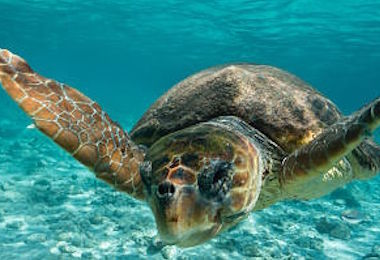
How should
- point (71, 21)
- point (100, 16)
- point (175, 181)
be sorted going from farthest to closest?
1. point (71, 21)
2. point (100, 16)
3. point (175, 181)

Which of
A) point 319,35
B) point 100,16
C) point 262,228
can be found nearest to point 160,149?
point 262,228

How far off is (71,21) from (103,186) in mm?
35267

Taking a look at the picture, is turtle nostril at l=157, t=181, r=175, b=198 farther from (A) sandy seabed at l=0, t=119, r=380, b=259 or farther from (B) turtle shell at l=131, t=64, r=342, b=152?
(A) sandy seabed at l=0, t=119, r=380, b=259

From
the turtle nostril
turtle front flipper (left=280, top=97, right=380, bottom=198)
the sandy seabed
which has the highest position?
turtle front flipper (left=280, top=97, right=380, bottom=198)

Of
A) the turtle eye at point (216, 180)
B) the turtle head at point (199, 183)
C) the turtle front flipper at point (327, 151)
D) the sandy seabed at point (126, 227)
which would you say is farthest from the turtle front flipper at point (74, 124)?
the sandy seabed at point (126, 227)

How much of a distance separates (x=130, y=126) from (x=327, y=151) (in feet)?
112

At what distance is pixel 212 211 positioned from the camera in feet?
9.27

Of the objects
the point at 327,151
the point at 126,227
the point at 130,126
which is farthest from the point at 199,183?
the point at 130,126

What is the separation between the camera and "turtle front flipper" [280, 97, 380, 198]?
9.67ft

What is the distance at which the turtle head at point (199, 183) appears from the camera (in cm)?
266

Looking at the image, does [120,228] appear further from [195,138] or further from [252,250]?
[195,138]

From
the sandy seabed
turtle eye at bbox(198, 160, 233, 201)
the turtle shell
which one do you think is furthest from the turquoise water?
turtle eye at bbox(198, 160, 233, 201)

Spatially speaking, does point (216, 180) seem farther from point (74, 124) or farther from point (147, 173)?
point (74, 124)

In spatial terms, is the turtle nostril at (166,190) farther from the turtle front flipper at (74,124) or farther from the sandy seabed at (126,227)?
the sandy seabed at (126,227)
